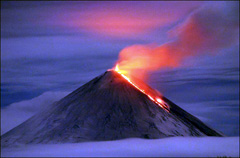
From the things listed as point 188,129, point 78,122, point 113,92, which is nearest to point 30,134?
point 78,122

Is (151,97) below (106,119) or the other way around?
the other way around

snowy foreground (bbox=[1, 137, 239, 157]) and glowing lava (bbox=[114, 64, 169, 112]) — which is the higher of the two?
glowing lava (bbox=[114, 64, 169, 112])

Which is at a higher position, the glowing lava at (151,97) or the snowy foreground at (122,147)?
the glowing lava at (151,97)

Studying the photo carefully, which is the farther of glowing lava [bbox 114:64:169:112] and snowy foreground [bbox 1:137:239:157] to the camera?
glowing lava [bbox 114:64:169:112]

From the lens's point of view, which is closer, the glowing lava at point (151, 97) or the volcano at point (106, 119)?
the volcano at point (106, 119)

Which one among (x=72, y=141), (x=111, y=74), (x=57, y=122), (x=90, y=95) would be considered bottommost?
(x=72, y=141)

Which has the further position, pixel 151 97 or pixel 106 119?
pixel 151 97

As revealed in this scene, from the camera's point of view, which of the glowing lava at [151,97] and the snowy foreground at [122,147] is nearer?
the snowy foreground at [122,147]

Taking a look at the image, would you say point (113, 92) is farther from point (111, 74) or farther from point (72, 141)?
point (72, 141)
